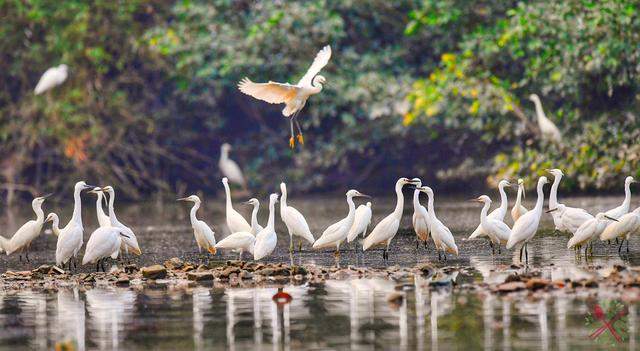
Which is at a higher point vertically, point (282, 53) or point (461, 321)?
point (282, 53)

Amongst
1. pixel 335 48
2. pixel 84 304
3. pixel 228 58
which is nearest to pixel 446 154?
pixel 335 48

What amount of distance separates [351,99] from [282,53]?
2723 millimetres

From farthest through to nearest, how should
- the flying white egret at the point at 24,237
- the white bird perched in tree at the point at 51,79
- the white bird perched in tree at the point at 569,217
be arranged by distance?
the white bird perched in tree at the point at 51,79, the flying white egret at the point at 24,237, the white bird perched in tree at the point at 569,217

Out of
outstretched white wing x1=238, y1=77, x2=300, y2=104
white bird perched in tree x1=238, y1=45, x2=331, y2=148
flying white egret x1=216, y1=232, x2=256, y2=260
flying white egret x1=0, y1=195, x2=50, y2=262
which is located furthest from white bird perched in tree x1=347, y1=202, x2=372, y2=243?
flying white egret x1=0, y1=195, x2=50, y2=262

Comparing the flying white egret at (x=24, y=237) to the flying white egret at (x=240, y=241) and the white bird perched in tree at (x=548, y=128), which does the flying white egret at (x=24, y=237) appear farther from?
the white bird perched in tree at (x=548, y=128)

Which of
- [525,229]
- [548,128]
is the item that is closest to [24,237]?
[525,229]

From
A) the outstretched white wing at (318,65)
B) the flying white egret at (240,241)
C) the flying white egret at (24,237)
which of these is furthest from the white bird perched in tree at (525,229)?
the flying white egret at (24,237)

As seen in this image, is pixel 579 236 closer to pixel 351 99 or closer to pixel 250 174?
pixel 351 99

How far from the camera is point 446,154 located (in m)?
34.3

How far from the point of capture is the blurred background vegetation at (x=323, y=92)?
87.5 feet

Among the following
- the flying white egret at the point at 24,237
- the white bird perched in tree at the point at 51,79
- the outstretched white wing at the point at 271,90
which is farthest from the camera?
the white bird perched in tree at the point at 51,79

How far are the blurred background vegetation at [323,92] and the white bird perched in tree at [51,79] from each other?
2.85 feet

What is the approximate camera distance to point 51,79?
3152 cm

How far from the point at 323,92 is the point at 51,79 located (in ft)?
22.7
